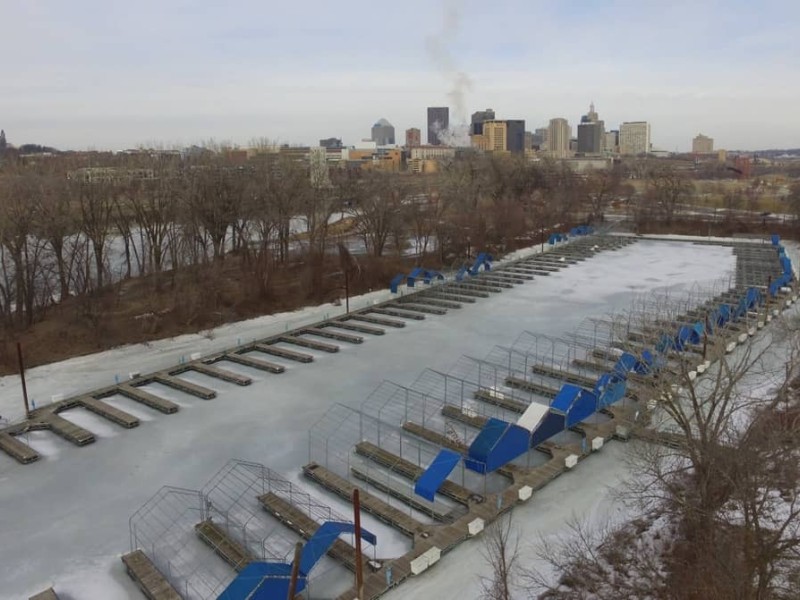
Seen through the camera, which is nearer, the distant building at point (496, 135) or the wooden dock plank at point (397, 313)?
the wooden dock plank at point (397, 313)

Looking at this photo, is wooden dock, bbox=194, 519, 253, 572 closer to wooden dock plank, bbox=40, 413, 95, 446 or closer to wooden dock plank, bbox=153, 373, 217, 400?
wooden dock plank, bbox=40, 413, 95, 446

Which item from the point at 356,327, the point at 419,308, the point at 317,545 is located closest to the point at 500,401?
the point at 317,545

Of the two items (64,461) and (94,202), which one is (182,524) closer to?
(64,461)

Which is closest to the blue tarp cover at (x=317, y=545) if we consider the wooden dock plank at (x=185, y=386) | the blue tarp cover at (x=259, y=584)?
the blue tarp cover at (x=259, y=584)

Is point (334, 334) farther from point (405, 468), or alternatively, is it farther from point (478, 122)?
point (478, 122)

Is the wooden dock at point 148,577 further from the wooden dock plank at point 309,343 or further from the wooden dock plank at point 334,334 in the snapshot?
the wooden dock plank at point 334,334

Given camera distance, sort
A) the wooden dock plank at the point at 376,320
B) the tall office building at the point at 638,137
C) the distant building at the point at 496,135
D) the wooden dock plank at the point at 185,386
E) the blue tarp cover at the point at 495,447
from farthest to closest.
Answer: the tall office building at the point at 638,137 < the distant building at the point at 496,135 < the wooden dock plank at the point at 376,320 < the wooden dock plank at the point at 185,386 < the blue tarp cover at the point at 495,447
